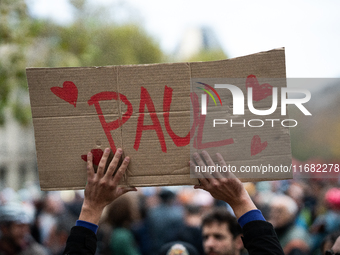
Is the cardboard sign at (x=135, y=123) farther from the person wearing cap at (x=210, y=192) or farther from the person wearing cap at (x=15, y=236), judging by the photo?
the person wearing cap at (x=15, y=236)

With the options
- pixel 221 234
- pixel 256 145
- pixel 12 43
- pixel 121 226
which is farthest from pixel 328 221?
pixel 12 43

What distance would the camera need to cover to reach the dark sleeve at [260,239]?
143 cm

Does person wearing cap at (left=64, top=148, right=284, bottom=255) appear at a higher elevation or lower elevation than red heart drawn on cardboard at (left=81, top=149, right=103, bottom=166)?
lower

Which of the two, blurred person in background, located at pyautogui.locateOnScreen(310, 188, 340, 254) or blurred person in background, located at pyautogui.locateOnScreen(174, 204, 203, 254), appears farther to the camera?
blurred person in background, located at pyautogui.locateOnScreen(310, 188, 340, 254)

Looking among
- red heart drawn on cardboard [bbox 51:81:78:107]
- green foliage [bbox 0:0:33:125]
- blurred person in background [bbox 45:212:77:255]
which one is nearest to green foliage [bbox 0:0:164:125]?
green foliage [bbox 0:0:33:125]

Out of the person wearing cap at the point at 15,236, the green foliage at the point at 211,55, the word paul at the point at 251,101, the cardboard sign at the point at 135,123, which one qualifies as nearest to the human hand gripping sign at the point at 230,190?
the cardboard sign at the point at 135,123

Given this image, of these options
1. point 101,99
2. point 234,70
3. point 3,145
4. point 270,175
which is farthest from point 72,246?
point 3,145

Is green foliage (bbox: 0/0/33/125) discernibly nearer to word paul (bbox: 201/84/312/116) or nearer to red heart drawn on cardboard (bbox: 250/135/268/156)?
word paul (bbox: 201/84/312/116)

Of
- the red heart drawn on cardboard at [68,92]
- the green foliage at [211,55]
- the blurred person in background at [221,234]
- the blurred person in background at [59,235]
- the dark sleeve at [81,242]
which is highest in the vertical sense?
the green foliage at [211,55]

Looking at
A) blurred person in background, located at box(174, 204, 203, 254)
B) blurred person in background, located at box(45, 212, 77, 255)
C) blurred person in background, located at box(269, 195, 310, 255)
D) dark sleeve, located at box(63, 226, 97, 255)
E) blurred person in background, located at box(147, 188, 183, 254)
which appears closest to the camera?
dark sleeve, located at box(63, 226, 97, 255)

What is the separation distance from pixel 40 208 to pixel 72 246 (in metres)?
5.28

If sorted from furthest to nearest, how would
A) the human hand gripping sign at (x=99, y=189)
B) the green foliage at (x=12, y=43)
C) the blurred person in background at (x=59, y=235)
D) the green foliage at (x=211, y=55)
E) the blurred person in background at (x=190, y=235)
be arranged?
the green foliage at (x=211, y=55), the green foliage at (x=12, y=43), the blurred person in background at (x=59, y=235), the blurred person in background at (x=190, y=235), the human hand gripping sign at (x=99, y=189)

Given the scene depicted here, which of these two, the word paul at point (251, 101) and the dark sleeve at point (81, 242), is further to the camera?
the word paul at point (251, 101)

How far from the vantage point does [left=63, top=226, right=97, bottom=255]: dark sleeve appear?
1530 millimetres
